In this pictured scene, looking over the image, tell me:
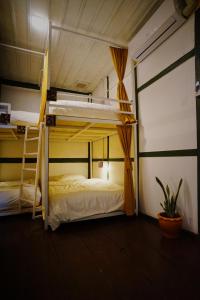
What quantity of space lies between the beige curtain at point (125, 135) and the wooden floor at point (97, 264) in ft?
1.40

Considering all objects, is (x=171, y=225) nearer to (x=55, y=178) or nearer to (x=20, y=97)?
(x=55, y=178)

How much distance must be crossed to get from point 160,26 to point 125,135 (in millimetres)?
1544

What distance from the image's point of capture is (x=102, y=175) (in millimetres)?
4047

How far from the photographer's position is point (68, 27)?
8.63 feet

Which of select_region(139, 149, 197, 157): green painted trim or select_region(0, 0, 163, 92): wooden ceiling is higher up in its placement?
select_region(0, 0, 163, 92): wooden ceiling

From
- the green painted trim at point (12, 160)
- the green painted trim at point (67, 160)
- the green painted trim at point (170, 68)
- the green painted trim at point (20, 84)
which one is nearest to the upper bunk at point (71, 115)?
the green painted trim at point (170, 68)

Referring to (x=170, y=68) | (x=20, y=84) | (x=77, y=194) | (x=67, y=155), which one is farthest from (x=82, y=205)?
(x=20, y=84)

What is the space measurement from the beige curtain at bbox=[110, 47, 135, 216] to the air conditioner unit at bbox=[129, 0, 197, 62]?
0.72ft

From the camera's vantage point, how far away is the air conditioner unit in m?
1.93

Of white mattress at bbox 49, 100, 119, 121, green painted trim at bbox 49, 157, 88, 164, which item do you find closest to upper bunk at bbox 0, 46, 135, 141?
white mattress at bbox 49, 100, 119, 121

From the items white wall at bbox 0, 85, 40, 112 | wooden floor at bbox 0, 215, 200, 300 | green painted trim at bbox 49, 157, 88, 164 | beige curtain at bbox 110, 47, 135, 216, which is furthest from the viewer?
green painted trim at bbox 49, 157, 88, 164

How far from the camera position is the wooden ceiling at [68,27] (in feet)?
7.41

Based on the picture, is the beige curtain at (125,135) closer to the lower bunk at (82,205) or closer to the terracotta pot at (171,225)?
the lower bunk at (82,205)

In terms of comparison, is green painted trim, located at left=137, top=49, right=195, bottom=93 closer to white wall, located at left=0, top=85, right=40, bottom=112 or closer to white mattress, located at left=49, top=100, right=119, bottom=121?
white mattress, located at left=49, top=100, right=119, bottom=121
